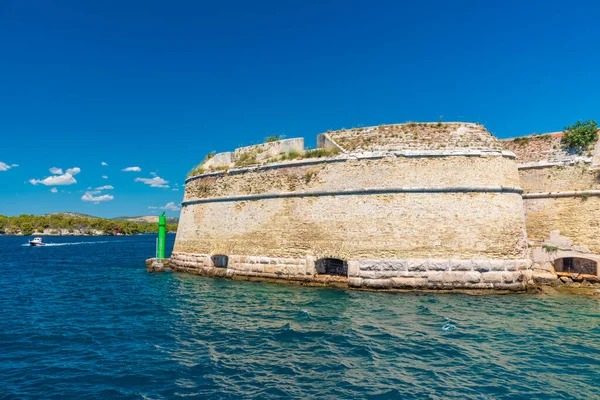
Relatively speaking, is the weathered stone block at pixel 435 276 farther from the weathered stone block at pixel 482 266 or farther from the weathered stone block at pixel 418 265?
the weathered stone block at pixel 482 266

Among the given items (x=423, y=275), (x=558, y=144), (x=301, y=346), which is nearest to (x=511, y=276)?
(x=423, y=275)

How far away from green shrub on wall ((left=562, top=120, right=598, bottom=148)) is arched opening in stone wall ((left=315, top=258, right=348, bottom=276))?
10268mm

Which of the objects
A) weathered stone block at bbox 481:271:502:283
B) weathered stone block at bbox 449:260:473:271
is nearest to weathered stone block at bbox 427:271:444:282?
weathered stone block at bbox 449:260:473:271

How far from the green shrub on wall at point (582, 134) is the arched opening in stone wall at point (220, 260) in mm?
15442

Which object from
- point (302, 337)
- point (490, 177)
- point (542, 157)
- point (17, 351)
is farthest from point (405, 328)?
point (542, 157)

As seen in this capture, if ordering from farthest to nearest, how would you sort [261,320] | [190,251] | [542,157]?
[190,251], [542,157], [261,320]

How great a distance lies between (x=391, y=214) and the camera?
43.9 ft

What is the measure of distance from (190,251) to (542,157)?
16819mm

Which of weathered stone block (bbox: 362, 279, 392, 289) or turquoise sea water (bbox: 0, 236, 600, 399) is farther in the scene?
weathered stone block (bbox: 362, 279, 392, 289)

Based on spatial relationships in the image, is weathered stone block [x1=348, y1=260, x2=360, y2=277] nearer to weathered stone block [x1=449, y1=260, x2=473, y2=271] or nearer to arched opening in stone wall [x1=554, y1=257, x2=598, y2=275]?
weathered stone block [x1=449, y1=260, x2=473, y2=271]

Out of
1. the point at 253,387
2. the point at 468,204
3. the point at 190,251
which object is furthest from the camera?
the point at 190,251

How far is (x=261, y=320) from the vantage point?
32.6ft

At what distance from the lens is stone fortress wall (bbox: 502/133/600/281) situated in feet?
44.8

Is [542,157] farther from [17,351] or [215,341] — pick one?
[17,351]
